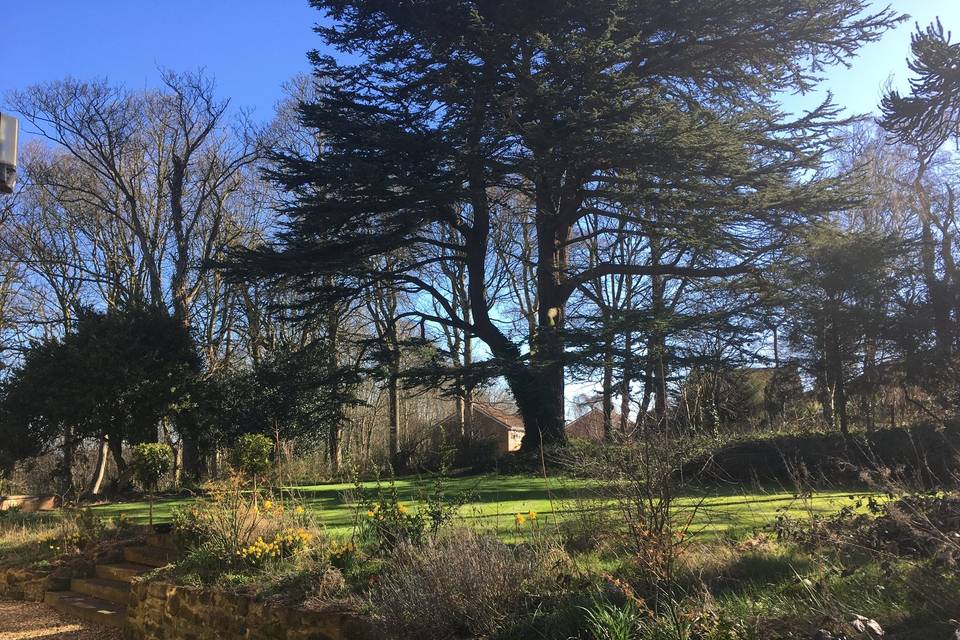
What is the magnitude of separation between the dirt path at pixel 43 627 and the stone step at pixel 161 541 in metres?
1.17

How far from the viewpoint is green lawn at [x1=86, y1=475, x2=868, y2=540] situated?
23.0ft

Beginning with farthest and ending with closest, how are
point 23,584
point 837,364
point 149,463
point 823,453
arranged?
point 149,463 → point 837,364 → point 823,453 → point 23,584

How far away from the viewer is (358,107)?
17.4m

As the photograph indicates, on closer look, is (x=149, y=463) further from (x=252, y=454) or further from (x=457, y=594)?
(x=457, y=594)

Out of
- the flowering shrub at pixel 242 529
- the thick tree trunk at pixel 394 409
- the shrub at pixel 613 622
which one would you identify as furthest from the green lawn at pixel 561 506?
the thick tree trunk at pixel 394 409

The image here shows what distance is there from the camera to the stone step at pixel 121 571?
Result: 8922 mm

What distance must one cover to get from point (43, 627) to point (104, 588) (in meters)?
0.73

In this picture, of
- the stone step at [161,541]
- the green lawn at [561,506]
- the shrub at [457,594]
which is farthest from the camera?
the stone step at [161,541]

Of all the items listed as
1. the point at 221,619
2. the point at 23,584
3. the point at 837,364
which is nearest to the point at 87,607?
the point at 23,584

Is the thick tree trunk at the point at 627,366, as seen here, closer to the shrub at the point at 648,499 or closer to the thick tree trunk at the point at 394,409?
the thick tree trunk at the point at 394,409

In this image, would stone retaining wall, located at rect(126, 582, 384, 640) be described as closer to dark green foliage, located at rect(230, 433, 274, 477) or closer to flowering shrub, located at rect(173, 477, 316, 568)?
flowering shrub, located at rect(173, 477, 316, 568)

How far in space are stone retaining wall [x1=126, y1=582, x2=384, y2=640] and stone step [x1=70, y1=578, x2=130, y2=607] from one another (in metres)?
0.62

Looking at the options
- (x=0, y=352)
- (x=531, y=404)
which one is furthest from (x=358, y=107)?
(x=0, y=352)

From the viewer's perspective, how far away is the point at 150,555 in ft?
30.3
